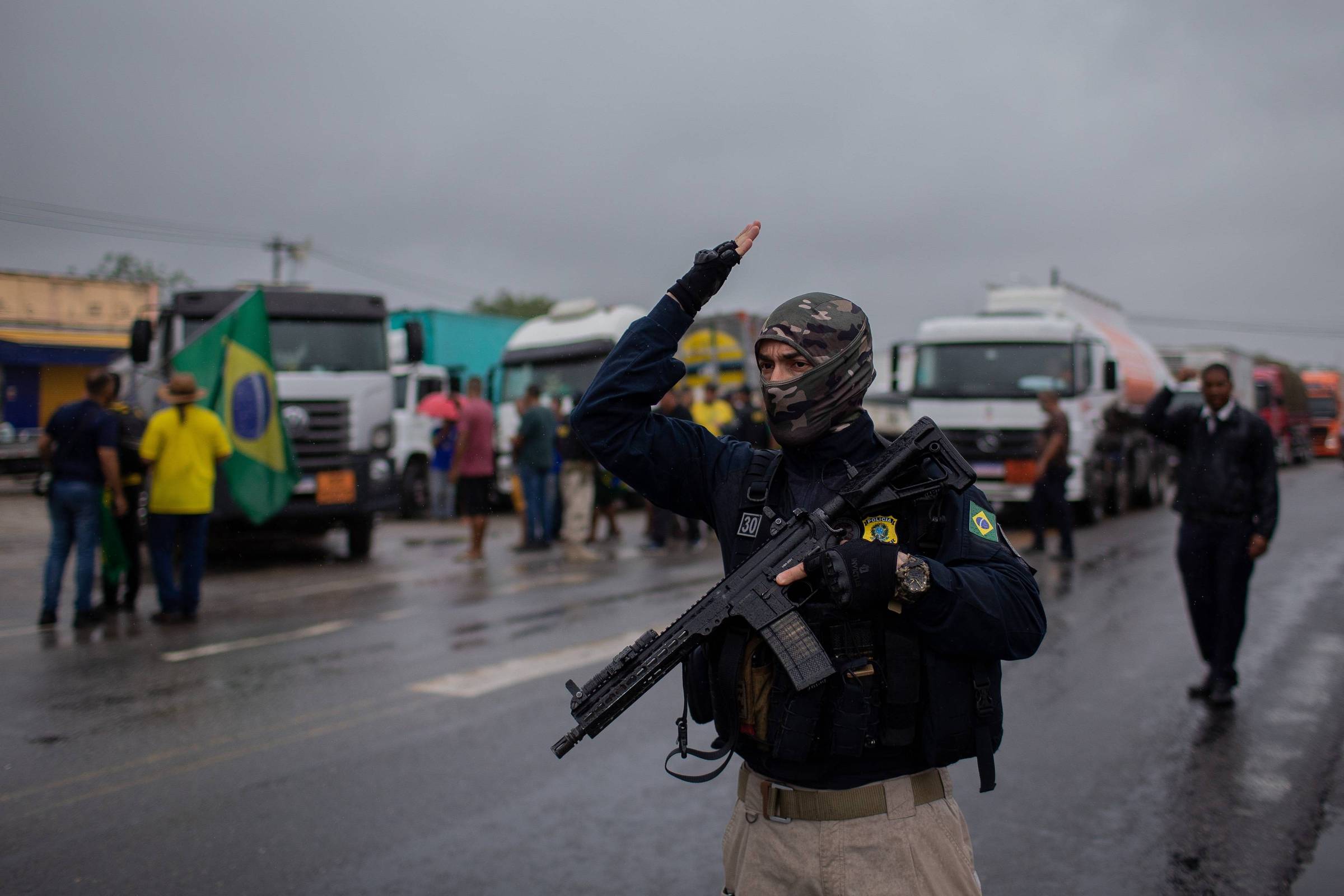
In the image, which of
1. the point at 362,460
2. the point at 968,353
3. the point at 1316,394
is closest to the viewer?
the point at 362,460

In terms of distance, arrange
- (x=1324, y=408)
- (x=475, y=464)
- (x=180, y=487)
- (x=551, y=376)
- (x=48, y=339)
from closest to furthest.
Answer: (x=180, y=487), (x=475, y=464), (x=551, y=376), (x=48, y=339), (x=1324, y=408)

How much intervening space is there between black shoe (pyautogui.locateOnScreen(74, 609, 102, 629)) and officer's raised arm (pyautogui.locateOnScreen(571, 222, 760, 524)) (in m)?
7.73

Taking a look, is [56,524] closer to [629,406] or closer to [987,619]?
[629,406]

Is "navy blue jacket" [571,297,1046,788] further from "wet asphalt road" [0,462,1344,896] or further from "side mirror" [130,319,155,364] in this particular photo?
"side mirror" [130,319,155,364]

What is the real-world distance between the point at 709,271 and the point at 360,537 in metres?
11.8

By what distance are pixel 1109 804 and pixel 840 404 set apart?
316 centimetres

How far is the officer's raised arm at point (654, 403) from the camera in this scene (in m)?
2.53

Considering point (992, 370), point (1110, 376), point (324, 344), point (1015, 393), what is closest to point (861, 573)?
point (324, 344)

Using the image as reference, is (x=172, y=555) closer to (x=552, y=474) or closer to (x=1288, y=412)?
(x=552, y=474)

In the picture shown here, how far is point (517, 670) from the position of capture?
718 centimetres

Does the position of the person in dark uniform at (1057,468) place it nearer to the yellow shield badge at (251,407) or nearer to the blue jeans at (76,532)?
the yellow shield badge at (251,407)

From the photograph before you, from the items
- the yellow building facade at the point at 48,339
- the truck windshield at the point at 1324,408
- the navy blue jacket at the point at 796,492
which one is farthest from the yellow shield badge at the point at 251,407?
the truck windshield at the point at 1324,408

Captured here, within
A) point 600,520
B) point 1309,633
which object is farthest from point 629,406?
point 600,520

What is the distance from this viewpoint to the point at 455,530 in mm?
16922
